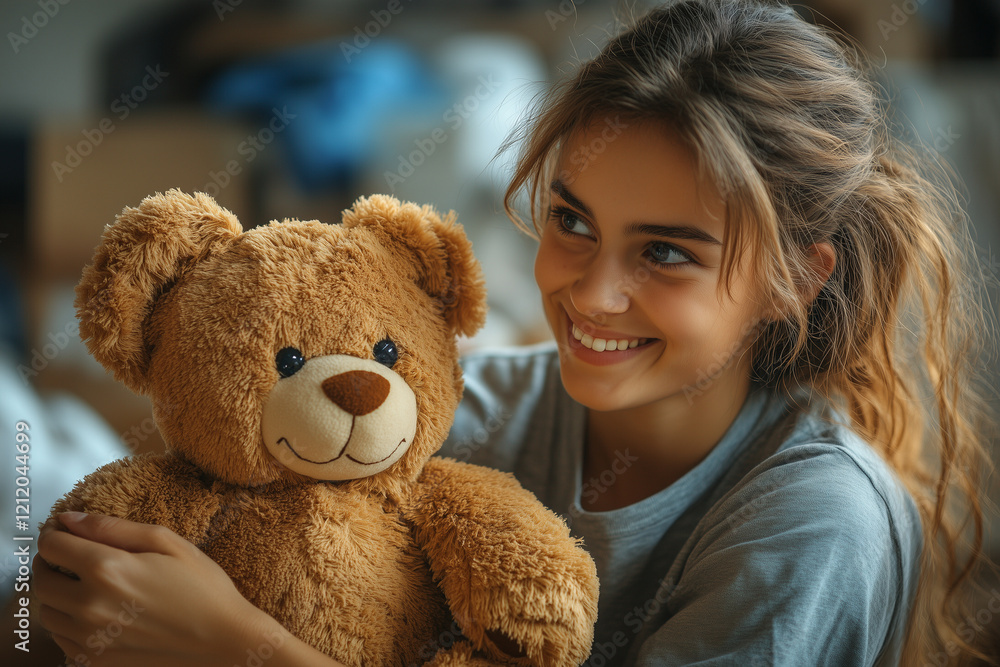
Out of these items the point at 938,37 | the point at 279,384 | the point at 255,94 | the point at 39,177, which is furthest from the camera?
the point at 938,37

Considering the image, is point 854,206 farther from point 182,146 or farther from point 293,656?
point 182,146

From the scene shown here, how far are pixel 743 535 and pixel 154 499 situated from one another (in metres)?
0.48

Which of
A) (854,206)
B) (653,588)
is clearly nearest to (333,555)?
(653,588)

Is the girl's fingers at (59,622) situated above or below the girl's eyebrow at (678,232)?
below

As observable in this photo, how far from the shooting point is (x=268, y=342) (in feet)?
1.67

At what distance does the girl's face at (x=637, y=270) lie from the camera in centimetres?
65

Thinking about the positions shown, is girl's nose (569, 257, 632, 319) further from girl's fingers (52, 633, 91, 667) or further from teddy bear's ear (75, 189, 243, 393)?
girl's fingers (52, 633, 91, 667)

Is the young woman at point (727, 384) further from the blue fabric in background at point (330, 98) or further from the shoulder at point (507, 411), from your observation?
the blue fabric in background at point (330, 98)

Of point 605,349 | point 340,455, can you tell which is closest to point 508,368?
point 605,349

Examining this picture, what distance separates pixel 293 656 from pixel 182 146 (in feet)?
3.85

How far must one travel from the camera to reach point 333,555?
20.5 inches

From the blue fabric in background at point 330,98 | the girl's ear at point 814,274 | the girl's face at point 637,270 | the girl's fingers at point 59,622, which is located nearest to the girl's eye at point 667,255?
the girl's face at point 637,270

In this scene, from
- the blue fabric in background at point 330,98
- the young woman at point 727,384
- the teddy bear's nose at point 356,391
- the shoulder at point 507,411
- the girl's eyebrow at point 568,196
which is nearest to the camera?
the teddy bear's nose at point 356,391

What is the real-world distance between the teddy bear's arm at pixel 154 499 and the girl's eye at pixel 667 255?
0.43 meters
